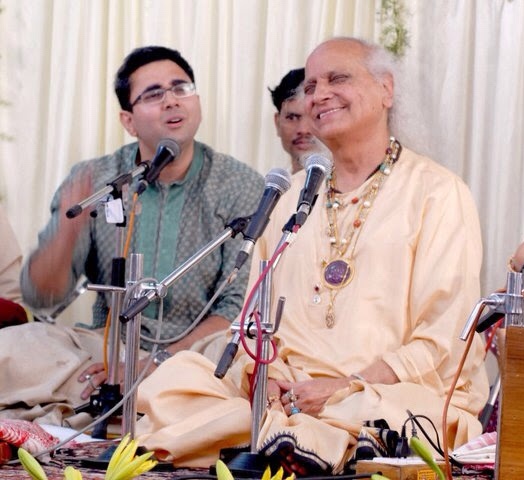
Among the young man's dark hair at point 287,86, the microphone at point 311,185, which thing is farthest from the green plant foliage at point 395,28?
the microphone at point 311,185

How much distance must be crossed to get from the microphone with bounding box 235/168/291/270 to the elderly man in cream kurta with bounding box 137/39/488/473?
77 cm

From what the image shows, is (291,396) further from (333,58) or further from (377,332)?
(333,58)

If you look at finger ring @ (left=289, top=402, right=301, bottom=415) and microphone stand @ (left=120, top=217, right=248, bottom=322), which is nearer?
microphone stand @ (left=120, top=217, right=248, bottom=322)

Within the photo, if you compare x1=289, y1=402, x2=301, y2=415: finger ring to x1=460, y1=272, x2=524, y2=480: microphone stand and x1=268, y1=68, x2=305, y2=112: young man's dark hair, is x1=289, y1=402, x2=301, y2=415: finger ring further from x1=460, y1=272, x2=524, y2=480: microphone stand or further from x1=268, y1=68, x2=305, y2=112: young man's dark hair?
x1=268, y1=68, x2=305, y2=112: young man's dark hair

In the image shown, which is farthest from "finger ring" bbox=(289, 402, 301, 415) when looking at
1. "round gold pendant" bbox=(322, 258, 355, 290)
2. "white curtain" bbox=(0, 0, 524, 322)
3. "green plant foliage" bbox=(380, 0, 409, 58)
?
"green plant foliage" bbox=(380, 0, 409, 58)

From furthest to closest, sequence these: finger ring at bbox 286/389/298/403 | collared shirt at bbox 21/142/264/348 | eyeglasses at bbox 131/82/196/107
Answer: eyeglasses at bbox 131/82/196/107, collared shirt at bbox 21/142/264/348, finger ring at bbox 286/389/298/403

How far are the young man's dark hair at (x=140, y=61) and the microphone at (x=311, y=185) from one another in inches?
87.6

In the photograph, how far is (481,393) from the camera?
141 inches

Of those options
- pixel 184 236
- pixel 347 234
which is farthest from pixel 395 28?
pixel 347 234

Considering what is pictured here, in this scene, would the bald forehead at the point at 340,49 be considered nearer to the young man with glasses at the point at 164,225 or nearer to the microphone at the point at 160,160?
the microphone at the point at 160,160

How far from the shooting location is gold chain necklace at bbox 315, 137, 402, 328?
12.0ft

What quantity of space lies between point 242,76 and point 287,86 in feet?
1.18

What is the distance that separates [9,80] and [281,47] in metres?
1.38

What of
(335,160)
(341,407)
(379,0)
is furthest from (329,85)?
(379,0)
